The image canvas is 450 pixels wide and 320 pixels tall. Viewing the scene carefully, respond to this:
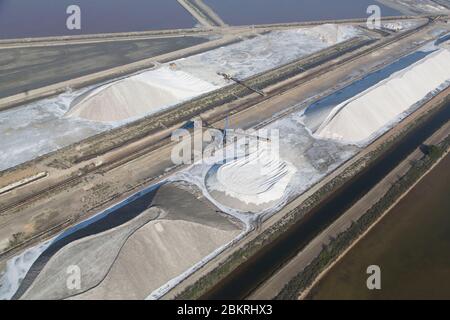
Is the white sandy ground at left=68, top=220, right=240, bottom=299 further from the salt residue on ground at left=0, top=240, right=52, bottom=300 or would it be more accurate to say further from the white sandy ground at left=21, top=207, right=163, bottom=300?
the salt residue on ground at left=0, top=240, right=52, bottom=300

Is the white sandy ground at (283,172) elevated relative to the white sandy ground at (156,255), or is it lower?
elevated

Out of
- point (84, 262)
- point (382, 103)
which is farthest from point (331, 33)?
point (84, 262)

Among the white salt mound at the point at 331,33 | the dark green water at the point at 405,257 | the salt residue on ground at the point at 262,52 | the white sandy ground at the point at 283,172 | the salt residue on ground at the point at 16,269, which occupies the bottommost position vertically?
the salt residue on ground at the point at 16,269

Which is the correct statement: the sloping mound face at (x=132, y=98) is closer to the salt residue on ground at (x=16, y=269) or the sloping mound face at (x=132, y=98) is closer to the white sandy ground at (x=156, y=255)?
the salt residue on ground at (x=16, y=269)

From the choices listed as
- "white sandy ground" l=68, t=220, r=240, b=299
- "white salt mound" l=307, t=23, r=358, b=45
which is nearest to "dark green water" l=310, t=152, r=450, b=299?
"white sandy ground" l=68, t=220, r=240, b=299

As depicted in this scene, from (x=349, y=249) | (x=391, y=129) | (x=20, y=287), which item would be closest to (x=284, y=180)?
(x=349, y=249)

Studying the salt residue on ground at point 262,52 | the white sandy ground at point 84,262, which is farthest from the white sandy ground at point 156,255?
the salt residue on ground at point 262,52
